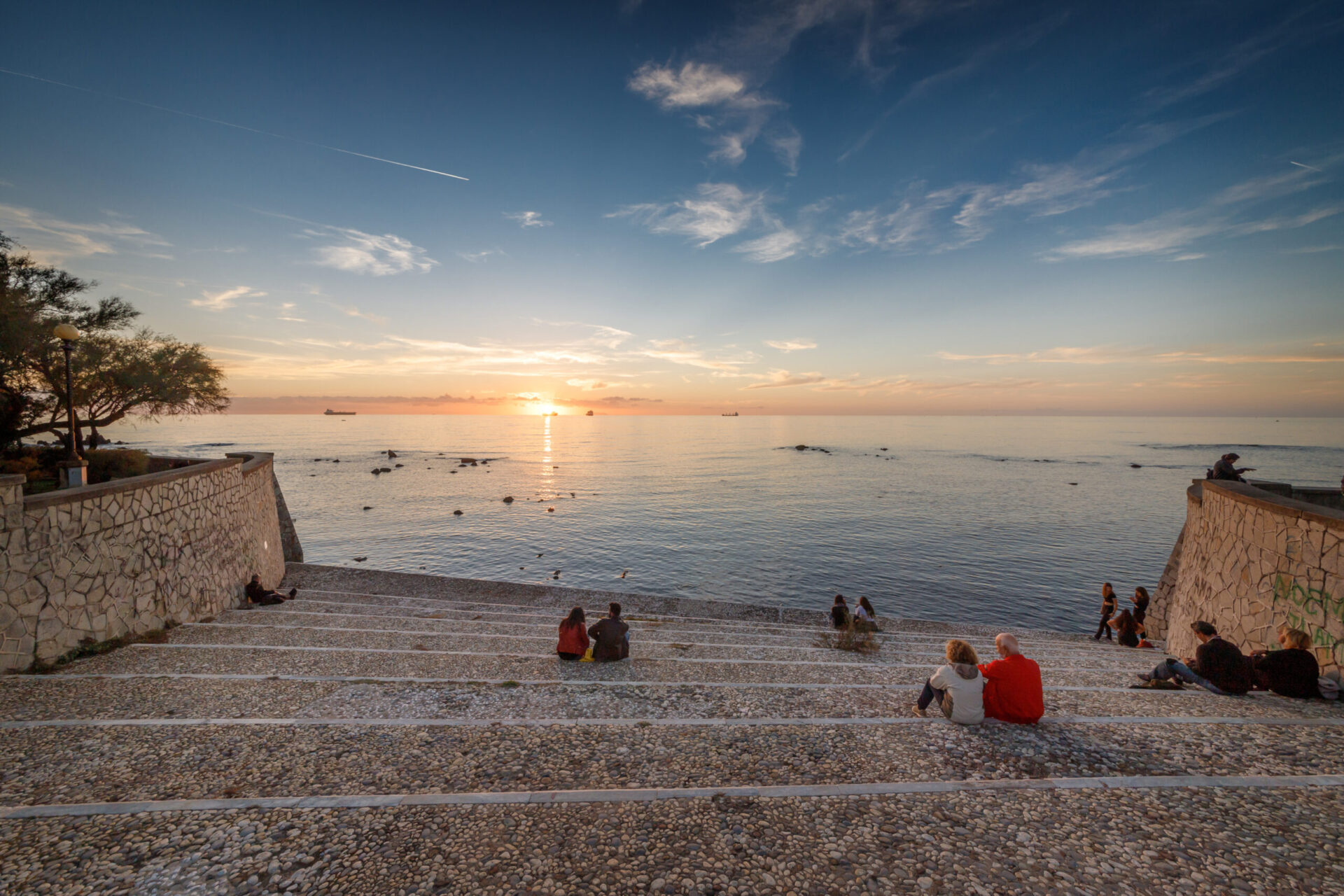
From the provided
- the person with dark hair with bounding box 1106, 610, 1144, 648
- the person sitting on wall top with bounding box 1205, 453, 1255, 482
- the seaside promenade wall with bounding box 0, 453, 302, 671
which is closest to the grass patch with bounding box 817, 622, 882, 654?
the person with dark hair with bounding box 1106, 610, 1144, 648

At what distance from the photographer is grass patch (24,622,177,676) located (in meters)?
8.07

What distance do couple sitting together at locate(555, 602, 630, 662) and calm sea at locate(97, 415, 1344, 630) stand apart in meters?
15.7

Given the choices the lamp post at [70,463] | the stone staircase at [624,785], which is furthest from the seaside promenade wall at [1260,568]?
the lamp post at [70,463]

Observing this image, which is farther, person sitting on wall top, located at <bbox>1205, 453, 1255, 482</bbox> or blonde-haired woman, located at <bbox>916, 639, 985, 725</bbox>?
person sitting on wall top, located at <bbox>1205, 453, 1255, 482</bbox>

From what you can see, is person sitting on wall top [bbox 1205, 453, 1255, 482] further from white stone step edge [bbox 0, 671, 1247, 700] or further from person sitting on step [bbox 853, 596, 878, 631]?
person sitting on step [bbox 853, 596, 878, 631]

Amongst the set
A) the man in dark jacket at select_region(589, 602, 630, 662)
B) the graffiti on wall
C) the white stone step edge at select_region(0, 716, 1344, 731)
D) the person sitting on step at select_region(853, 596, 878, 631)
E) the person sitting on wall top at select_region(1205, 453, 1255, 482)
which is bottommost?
the person sitting on step at select_region(853, 596, 878, 631)

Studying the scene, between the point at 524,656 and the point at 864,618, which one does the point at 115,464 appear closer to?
the point at 524,656

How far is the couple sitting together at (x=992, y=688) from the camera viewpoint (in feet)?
23.2

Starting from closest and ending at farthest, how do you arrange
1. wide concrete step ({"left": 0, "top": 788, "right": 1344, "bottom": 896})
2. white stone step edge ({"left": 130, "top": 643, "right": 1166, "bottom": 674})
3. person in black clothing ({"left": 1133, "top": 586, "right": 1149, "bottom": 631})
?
wide concrete step ({"left": 0, "top": 788, "right": 1344, "bottom": 896}) < white stone step edge ({"left": 130, "top": 643, "right": 1166, "bottom": 674}) < person in black clothing ({"left": 1133, "top": 586, "right": 1149, "bottom": 631})

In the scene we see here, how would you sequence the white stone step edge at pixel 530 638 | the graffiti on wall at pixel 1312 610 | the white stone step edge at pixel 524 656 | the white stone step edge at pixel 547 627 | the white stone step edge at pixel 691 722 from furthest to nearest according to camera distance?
the white stone step edge at pixel 547 627 < the white stone step edge at pixel 530 638 < the white stone step edge at pixel 524 656 < the graffiti on wall at pixel 1312 610 < the white stone step edge at pixel 691 722

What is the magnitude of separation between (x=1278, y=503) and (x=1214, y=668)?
4.43 metres

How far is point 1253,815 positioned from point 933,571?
2623cm

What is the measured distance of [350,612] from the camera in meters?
14.7

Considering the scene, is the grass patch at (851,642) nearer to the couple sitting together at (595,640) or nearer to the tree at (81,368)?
the couple sitting together at (595,640)
